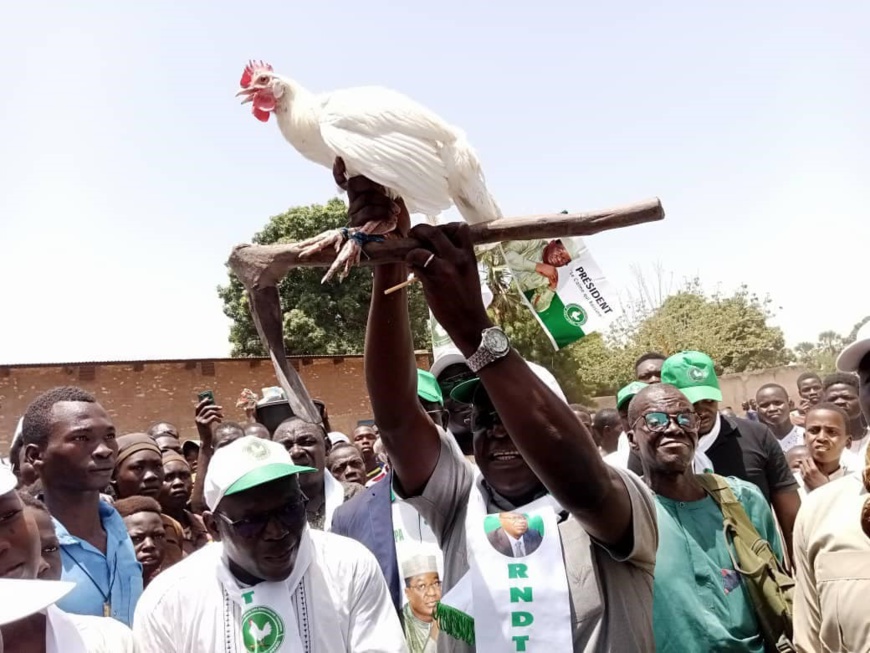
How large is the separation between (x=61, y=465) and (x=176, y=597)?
1.15m

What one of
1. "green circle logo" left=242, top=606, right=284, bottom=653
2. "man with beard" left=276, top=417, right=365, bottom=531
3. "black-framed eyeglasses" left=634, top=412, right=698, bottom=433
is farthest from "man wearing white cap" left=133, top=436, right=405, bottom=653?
"man with beard" left=276, top=417, right=365, bottom=531

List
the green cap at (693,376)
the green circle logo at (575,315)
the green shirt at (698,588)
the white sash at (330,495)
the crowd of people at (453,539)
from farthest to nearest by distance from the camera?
1. the white sash at (330,495)
2. the green cap at (693,376)
3. the green shirt at (698,588)
4. the green circle logo at (575,315)
5. the crowd of people at (453,539)

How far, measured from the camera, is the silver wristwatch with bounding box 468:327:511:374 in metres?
1.62

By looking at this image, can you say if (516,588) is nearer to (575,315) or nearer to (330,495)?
(575,315)

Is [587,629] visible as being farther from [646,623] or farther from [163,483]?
[163,483]

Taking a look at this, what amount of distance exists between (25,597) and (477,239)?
1168mm

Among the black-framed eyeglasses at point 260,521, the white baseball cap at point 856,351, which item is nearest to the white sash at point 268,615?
the black-framed eyeglasses at point 260,521

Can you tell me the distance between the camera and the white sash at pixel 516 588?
187cm

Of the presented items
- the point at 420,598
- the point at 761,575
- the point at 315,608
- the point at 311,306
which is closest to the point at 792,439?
the point at 761,575

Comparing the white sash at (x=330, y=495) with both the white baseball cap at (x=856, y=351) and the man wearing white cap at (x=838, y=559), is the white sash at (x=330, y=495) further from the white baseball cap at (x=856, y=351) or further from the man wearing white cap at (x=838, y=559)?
the white baseball cap at (x=856, y=351)

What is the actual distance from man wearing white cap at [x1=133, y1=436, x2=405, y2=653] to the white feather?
3.11 ft

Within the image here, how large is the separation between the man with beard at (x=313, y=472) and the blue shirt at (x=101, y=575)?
1.11m

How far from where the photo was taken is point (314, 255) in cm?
186

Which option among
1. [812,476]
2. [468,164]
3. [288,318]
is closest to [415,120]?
[468,164]
